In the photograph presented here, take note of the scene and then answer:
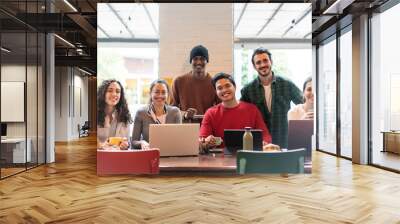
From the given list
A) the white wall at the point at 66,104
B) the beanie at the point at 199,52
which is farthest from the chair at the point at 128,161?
the white wall at the point at 66,104

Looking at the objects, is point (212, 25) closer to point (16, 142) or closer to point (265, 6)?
point (265, 6)

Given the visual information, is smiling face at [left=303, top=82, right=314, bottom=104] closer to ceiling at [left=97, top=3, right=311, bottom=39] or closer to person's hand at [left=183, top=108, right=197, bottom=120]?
ceiling at [left=97, top=3, right=311, bottom=39]

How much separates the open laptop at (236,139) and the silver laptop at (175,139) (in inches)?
16.9

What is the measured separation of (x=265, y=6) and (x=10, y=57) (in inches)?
184

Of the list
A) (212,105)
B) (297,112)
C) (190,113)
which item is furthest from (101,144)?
(297,112)

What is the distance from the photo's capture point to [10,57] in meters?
6.85

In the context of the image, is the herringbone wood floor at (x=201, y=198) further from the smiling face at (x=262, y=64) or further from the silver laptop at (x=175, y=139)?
the smiling face at (x=262, y=64)

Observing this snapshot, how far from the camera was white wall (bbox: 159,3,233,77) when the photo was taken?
Answer: 529cm

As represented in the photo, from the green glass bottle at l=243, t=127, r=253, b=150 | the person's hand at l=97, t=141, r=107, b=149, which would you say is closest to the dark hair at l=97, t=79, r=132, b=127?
the person's hand at l=97, t=141, r=107, b=149

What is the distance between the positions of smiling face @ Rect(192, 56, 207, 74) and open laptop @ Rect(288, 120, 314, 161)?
1555mm

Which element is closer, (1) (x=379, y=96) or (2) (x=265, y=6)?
(2) (x=265, y=6)

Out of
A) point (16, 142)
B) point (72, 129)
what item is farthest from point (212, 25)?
point (72, 129)

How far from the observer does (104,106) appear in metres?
5.29

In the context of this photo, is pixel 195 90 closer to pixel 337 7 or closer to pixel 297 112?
pixel 297 112
